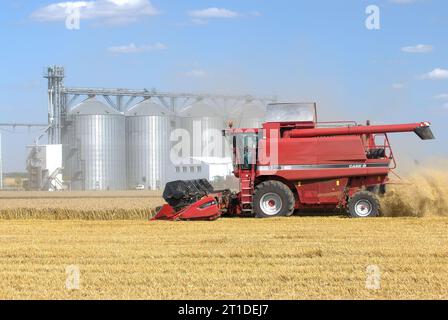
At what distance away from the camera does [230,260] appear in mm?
9211

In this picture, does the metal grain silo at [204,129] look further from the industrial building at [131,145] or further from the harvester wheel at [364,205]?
the harvester wheel at [364,205]

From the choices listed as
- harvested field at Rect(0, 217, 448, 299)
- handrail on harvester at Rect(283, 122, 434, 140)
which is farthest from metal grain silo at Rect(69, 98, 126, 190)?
harvested field at Rect(0, 217, 448, 299)

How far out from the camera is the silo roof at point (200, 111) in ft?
150

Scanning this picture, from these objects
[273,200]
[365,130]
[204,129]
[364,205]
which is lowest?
[364,205]

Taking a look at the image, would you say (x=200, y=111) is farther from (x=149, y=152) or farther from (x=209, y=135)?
(x=149, y=152)

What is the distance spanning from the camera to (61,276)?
8.32 meters

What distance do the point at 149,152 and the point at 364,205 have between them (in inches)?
1354

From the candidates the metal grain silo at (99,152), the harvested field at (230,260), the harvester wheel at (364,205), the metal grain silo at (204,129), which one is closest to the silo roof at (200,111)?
the metal grain silo at (204,129)

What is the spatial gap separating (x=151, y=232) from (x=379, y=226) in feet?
15.6

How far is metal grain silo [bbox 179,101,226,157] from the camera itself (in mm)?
45125

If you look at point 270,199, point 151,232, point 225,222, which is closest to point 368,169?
point 270,199

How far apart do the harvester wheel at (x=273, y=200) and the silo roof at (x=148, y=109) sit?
34.7 m

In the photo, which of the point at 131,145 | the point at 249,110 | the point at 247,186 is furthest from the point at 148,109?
the point at 247,186
